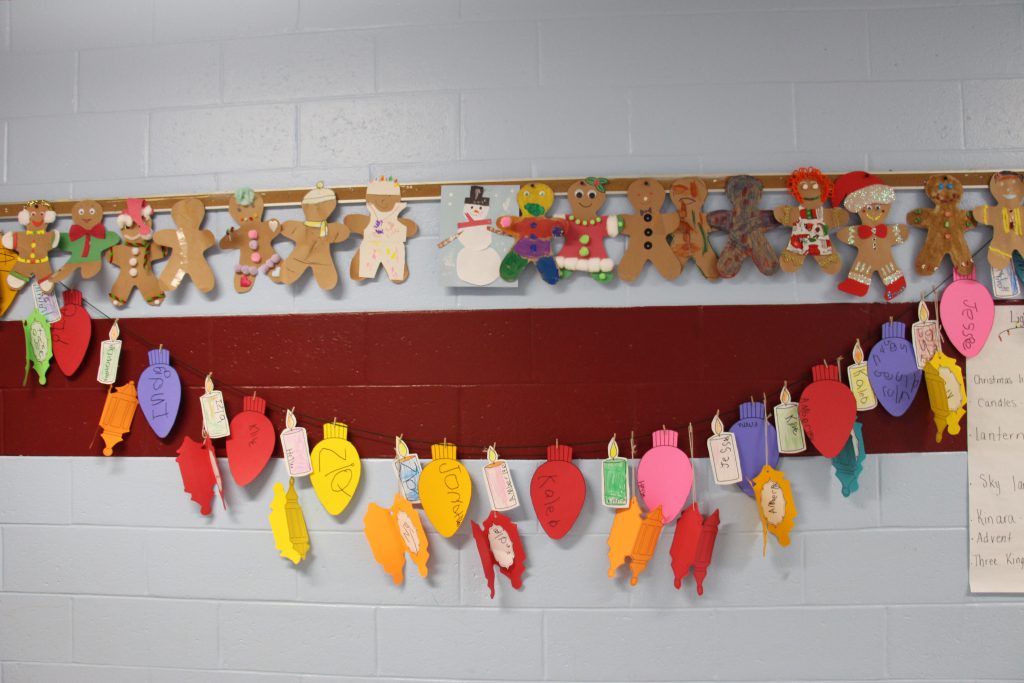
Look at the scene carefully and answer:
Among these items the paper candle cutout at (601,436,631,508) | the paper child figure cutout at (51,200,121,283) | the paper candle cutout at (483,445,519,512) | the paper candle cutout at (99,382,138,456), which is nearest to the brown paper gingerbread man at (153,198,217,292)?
the paper child figure cutout at (51,200,121,283)

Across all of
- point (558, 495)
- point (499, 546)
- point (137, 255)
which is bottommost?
point (499, 546)

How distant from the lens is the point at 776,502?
129cm

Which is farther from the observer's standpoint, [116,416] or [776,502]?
[116,416]

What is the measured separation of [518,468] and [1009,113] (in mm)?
1281

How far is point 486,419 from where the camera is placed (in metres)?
1.36

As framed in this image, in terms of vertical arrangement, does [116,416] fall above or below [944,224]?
below

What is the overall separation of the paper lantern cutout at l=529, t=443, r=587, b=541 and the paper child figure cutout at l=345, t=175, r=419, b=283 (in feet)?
1.69

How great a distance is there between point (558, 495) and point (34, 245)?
1.30 metres

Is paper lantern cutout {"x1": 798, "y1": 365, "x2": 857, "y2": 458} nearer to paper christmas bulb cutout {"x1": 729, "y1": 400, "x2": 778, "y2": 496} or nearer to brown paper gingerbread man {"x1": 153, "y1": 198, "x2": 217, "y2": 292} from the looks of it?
paper christmas bulb cutout {"x1": 729, "y1": 400, "x2": 778, "y2": 496}

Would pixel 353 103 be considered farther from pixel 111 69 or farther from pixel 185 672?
pixel 185 672

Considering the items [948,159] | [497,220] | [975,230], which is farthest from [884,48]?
[497,220]

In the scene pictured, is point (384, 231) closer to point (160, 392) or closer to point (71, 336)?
point (160, 392)

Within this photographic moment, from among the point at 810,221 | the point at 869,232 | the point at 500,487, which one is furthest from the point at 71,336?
the point at 869,232

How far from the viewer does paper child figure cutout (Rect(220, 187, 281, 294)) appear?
4.57ft
